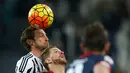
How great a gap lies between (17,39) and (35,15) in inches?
276

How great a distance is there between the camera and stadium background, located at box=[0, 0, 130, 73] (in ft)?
50.1

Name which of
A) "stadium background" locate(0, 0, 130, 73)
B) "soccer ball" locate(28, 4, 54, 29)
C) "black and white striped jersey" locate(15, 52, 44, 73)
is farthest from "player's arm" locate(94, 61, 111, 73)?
"stadium background" locate(0, 0, 130, 73)

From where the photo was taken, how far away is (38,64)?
8125 millimetres

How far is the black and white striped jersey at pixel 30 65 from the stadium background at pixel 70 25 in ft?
21.1

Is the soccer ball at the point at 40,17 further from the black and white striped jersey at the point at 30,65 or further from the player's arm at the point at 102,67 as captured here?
the player's arm at the point at 102,67

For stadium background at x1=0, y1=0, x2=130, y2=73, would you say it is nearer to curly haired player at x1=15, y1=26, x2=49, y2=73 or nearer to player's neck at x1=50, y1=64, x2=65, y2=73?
curly haired player at x1=15, y1=26, x2=49, y2=73

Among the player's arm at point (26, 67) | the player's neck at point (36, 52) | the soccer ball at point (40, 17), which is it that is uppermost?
the soccer ball at point (40, 17)

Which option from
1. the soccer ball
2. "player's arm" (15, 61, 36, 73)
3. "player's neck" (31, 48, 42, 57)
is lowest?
"player's arm" (15, 61, 36, 73)

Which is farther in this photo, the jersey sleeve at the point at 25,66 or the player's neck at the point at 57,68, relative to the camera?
the jersey sleeve at the point at 25,66

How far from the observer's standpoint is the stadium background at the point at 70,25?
15.3 metres

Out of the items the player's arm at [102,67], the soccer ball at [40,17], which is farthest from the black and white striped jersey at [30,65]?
the player's arm at [102,67]

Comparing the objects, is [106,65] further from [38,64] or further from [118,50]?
[118,50]

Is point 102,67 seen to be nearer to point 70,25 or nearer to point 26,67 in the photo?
point 26,67

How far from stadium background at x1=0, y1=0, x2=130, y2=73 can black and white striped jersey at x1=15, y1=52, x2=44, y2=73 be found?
643 cm
